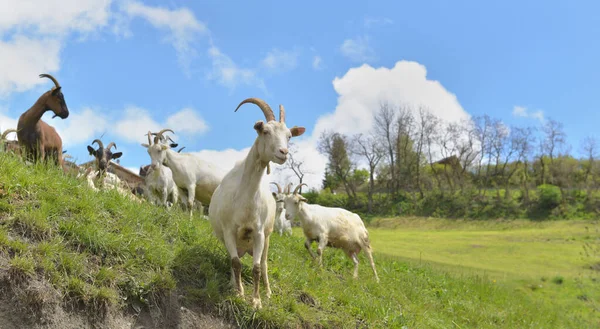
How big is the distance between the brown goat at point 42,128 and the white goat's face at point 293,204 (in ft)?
20.7

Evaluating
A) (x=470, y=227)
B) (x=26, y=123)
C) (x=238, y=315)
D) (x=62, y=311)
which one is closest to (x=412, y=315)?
(x=238, y=315)

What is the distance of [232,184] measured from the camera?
6973 mm

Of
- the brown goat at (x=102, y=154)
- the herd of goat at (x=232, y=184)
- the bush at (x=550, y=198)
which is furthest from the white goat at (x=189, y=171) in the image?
the bush at (x=550, y=198)

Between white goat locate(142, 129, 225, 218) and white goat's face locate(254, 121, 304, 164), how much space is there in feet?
20.8

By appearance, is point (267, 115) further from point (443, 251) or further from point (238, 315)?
point (443, 251)

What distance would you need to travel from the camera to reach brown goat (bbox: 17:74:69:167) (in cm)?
959

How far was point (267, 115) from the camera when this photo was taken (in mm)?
6781

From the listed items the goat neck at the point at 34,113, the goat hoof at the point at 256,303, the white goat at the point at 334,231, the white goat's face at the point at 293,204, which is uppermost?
the goat neck at the point at 34,113

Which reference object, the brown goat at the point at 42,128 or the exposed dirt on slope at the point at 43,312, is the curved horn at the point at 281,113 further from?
the brown goat at the point at 42,128

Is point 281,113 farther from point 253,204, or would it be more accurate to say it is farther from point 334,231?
point 334,231

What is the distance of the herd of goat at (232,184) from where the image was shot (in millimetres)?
6617

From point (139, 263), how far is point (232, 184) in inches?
66.7

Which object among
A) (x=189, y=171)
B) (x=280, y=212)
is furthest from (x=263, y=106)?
(x=280, y=212)

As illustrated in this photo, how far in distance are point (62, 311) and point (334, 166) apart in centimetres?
6159
